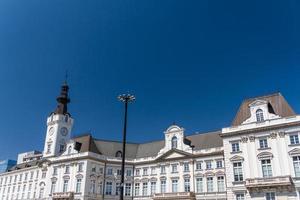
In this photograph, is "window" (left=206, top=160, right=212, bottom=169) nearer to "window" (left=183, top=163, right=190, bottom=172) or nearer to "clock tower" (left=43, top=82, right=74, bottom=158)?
"window" (left=183, top=163, right=190, bottom=172)

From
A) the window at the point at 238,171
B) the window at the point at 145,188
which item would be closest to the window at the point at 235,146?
the window at the point at 238,171

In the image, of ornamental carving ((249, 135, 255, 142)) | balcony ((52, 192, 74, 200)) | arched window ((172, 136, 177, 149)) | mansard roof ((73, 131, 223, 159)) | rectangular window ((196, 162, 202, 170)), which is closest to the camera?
ornamental carving ((249, 135, 255, 142))

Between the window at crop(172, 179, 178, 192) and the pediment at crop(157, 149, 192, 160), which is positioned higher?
the pediment at crop(157, 149, 192, 160)

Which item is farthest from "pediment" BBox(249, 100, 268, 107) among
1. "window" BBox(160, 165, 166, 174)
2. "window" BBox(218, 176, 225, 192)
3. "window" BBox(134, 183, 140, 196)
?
"window" BBox(134, 183, 140, 196)

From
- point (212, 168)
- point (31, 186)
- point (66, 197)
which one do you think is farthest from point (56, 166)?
point (212, 168)

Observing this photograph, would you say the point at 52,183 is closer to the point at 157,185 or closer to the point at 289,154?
the point at 157,185

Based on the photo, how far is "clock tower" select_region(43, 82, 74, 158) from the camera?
244 feet

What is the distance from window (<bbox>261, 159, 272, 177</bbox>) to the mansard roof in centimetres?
1449

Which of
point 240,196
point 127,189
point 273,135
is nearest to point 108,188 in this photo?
point 127,189

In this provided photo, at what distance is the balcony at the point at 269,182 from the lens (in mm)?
42287

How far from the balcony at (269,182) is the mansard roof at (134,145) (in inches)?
619

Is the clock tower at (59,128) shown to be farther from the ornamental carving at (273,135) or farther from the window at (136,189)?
the ornamental carving at (273,135)

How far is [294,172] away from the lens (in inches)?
1708

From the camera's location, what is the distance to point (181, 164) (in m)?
59.2
